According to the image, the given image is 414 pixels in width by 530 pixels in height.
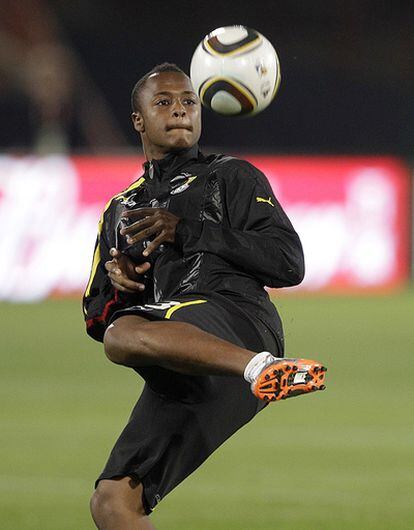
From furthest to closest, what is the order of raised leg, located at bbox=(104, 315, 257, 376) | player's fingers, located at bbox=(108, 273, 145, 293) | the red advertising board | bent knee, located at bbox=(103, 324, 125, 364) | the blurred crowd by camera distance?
the blurred crowd < the red advertising board < player's fingers, located at bbox=(108, 273, 145, 293) < bent knee, located at bbox=(103, 324, 125, 364) < raised leg, located at bbox=(104, 315, 257, 376)

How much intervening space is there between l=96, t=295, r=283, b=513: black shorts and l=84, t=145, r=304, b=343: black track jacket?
16 centimetres

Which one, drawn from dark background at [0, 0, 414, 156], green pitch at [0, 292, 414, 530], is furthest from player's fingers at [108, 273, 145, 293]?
dark background at [0, 0, 414, 156]

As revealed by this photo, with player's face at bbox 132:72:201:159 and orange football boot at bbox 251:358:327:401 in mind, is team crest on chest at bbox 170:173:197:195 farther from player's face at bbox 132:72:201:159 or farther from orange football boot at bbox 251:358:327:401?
orange football boot at bbox 251:358:327:401

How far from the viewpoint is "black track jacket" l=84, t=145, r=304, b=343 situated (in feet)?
16.4

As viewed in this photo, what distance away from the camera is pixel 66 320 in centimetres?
1644

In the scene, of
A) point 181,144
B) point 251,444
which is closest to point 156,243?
point 181,144

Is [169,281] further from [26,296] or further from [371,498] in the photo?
[26,296]

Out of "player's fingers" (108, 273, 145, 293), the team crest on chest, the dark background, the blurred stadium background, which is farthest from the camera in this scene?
the dark background

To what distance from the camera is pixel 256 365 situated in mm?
→ 4398

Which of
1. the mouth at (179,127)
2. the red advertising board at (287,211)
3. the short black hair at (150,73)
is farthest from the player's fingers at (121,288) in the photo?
the red advertising board at (287,211)

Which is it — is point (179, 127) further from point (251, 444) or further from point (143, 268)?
point (251, 444)

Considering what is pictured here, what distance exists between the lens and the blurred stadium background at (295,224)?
794 cm

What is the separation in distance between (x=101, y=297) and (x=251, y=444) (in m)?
4.25

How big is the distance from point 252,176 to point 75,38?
17.6 m
